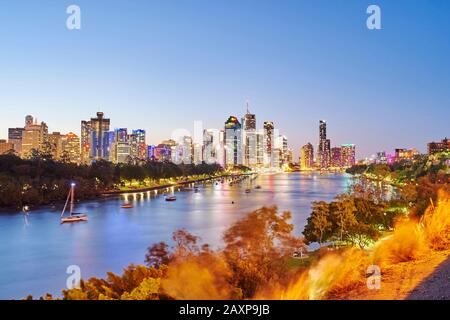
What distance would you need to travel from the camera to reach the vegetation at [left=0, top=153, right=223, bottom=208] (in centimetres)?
2811

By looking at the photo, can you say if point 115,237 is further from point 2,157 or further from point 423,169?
point 423,169

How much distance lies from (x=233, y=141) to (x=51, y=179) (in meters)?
99.6

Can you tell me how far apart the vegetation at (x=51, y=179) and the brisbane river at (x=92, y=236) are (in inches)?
87.9

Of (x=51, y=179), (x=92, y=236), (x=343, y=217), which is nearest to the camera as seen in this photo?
(x=343, y=217)

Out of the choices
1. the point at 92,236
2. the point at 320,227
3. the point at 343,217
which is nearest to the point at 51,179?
the point at 92,236

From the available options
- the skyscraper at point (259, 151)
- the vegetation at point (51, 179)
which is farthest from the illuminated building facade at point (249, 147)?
the vegetation at point (51, 179)

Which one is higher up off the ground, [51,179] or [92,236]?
[51,179]

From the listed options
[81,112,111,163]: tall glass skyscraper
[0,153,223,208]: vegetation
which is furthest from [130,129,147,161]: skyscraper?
[0,153,223,208]: vegetation

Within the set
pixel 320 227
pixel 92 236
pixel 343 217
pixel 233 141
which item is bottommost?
pixel 92 236

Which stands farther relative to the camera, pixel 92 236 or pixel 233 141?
pixel 233 141

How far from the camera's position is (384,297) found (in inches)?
199

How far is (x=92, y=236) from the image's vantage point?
60.6 ft

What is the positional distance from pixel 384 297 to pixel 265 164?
136217 millimetres

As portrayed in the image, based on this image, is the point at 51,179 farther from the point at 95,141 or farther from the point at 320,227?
the point at 95,141
